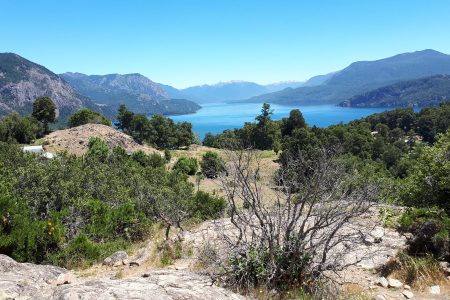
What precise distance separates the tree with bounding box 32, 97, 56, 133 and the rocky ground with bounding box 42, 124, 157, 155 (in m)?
4.42

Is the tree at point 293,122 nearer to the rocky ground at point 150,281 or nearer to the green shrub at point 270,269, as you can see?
the rocky ground at point 150,281

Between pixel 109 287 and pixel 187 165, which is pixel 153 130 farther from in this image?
pixel 109 287

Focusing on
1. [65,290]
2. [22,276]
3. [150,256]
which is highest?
[65,290]

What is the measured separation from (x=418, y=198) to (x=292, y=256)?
6.64m

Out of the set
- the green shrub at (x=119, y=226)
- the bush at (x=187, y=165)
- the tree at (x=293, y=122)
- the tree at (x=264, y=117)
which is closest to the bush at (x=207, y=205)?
the green shrub at (x=119, y=226)

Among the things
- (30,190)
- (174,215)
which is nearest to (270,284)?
(174,215)

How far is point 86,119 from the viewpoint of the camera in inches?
2906

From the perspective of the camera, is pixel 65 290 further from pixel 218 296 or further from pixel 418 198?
pixel 418 198

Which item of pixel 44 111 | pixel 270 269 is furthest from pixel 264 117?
pixel 270 269

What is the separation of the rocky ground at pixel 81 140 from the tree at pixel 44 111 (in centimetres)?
442

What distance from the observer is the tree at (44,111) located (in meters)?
64.4

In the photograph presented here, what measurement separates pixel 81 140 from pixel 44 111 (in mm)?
14590

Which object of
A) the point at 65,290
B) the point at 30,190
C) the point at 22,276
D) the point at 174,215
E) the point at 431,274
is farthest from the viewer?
the point at 30,190

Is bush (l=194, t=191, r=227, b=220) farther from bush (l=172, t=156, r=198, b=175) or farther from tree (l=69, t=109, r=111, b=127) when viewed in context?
tree (l=69, t=109, r=111, b=127)
